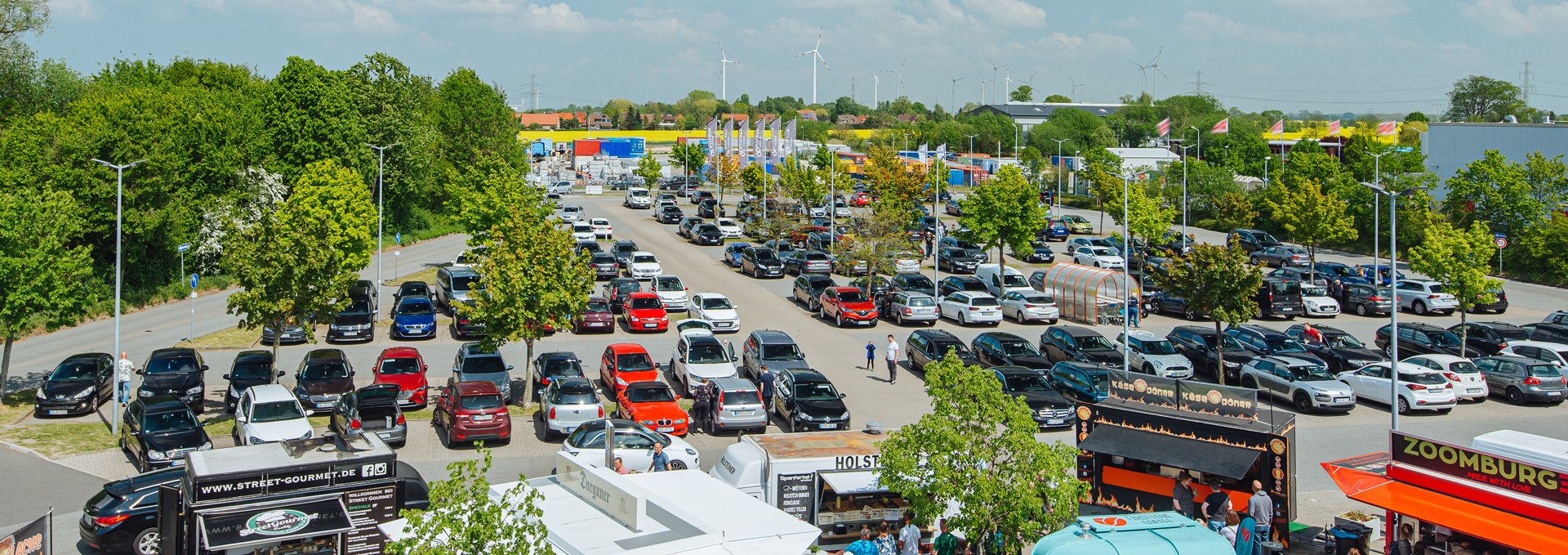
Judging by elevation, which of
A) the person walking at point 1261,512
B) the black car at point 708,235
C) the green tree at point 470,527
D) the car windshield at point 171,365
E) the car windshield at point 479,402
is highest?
the black car at point 708,235

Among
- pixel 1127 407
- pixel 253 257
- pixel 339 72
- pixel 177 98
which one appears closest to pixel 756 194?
pixel 339 72

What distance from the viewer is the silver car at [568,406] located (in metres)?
26.1

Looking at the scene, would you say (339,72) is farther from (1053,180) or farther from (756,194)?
(1053,180)

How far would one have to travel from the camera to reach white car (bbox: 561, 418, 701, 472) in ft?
72.7

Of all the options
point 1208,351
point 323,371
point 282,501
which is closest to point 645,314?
point 323,371

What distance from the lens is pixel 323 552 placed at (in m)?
16.0

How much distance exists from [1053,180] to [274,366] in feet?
260

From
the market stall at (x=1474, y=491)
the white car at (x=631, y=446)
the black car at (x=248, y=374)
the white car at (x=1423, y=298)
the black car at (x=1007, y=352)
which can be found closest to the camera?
the market stall at (x=1474, y=491)

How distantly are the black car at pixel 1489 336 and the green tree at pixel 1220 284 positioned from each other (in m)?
8.17

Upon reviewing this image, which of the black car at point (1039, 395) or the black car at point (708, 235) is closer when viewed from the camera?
the black car at point (1039, 395)

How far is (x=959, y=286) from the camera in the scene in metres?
44.7

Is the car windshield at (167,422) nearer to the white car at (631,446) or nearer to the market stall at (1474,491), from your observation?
the white car at (631,446)

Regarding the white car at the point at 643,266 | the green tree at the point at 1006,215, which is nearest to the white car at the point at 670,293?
the white car at the point at 643,266

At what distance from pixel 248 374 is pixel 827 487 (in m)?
18.8
